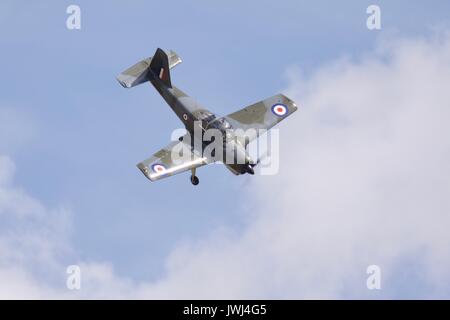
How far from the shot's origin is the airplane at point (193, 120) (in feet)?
184

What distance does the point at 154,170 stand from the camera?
185 feet

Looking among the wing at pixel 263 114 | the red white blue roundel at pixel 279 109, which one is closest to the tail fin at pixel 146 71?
the wing at pixel 263 114

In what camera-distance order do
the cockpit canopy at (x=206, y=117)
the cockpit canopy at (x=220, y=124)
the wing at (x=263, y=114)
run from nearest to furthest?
the cockpit canopy at (x=220, y=124) < the cockpit canopy at (x=206, y=117) < the wing at (x=263, y=114)

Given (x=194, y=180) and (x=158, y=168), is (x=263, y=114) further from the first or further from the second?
(x=158, y=168)

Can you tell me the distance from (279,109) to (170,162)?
927 cm

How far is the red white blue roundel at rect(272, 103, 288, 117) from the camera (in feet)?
202

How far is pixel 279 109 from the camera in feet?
203

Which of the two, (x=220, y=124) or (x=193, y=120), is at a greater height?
(x=193, y=120)

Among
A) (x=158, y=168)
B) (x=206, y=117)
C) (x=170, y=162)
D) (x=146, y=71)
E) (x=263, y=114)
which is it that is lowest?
(x=158, y=168)

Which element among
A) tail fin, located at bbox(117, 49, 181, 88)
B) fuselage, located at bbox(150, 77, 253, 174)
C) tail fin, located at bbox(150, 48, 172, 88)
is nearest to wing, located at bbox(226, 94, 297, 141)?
fuselage, located at bbox(150, 77, 253, 174)

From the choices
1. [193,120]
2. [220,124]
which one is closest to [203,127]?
[220,124]

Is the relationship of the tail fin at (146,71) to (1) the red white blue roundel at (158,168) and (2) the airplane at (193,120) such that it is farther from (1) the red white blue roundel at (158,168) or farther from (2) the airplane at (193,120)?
(1) the red white blue roundel at (158,168)
